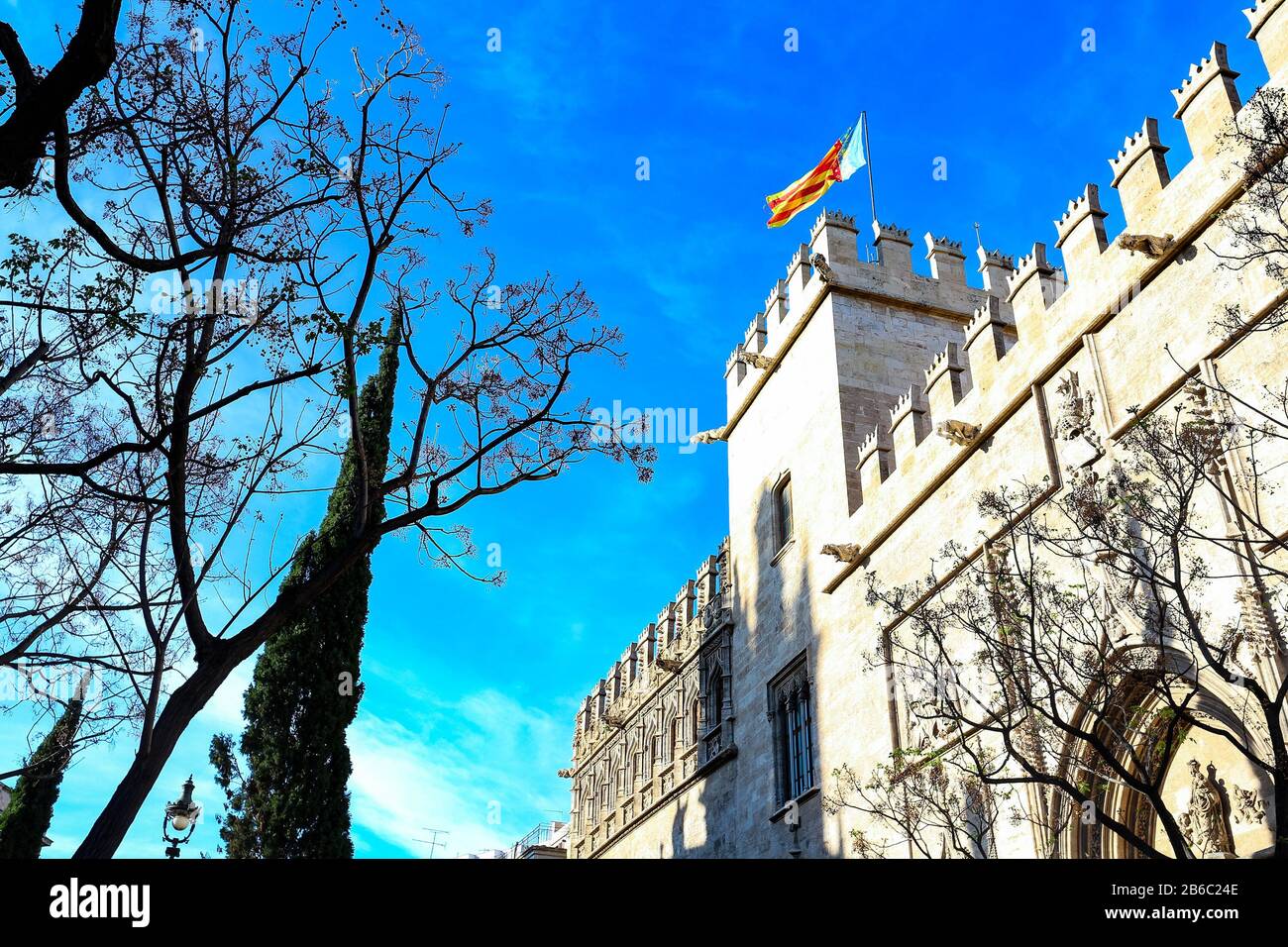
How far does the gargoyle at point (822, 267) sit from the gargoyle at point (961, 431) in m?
6.25

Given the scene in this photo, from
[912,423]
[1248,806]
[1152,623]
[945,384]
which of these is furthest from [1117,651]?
[912,423]

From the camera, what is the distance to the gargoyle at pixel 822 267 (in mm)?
20062

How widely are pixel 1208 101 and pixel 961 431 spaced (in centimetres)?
495

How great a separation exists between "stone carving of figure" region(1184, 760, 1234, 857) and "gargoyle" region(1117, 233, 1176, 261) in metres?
5.30

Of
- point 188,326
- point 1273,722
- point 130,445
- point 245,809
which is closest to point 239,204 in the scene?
point 188,326

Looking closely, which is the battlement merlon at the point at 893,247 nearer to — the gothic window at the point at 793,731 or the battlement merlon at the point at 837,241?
the battlement merlon at the point at 837,241

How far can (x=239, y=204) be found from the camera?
30.6ft

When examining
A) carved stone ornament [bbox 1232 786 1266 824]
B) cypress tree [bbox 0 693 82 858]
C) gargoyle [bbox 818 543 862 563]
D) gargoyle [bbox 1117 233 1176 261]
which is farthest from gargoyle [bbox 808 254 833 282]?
cypress tree [bbox 0 693 82 858]

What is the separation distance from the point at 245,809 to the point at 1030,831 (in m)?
13.0

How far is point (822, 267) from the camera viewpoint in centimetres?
2019

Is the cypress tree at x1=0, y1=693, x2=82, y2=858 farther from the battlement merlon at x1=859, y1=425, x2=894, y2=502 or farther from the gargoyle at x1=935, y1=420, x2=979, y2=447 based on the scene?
the gargoyle at x1=935, y1=420, x2=979, y2=447

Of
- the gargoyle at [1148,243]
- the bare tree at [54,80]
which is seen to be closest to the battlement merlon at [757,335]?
the gargoyle at [1148,243]

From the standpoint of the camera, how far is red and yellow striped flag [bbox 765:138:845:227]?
21547mm
